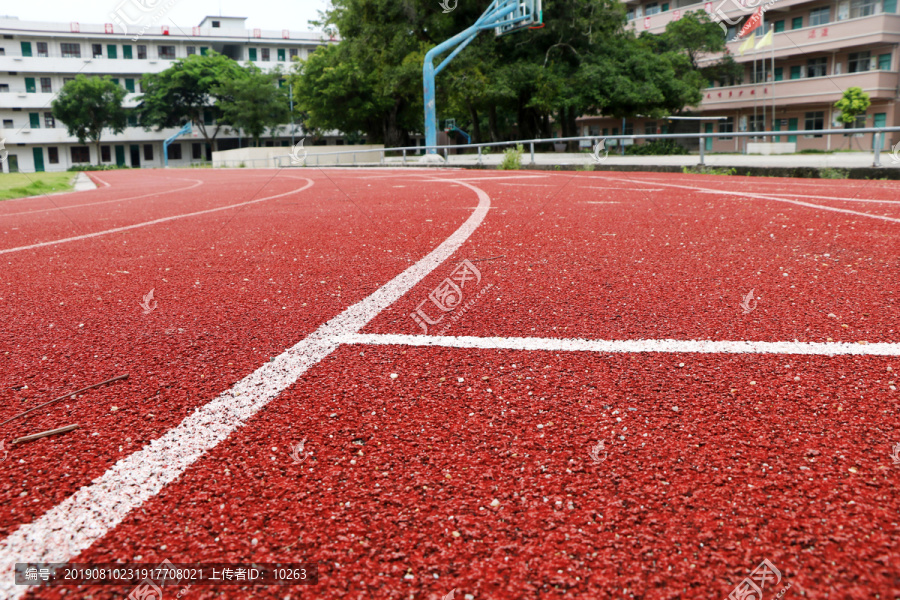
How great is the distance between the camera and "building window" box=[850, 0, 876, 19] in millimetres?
39719

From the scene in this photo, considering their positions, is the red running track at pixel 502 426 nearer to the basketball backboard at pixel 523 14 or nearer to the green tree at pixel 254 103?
the basketball backboard at pixel 523 14

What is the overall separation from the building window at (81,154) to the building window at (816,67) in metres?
69.2

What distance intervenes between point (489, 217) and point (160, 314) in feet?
14.0

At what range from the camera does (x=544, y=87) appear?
30438 millimetres

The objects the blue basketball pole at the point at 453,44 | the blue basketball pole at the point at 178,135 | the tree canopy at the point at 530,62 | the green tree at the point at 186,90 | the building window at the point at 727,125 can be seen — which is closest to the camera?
the blue basketball pole at the point at 453,44

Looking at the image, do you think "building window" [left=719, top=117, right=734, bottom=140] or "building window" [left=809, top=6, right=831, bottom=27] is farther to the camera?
"building window" [left=719, top=117, right=734, bottom=140]

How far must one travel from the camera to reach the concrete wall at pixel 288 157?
42.1 metres

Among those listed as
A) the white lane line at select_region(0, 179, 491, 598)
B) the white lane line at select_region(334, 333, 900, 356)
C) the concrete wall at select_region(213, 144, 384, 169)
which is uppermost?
the concrete wall at select_region(213, 144, 384, 169)

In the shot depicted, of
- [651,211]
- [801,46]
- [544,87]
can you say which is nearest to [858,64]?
[801,46]

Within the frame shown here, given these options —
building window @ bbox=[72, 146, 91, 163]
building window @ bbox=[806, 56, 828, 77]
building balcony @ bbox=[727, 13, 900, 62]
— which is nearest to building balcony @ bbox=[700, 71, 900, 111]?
building window @ bbox=[806, 56, 828, 77]

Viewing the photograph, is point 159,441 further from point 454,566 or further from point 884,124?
point 884,124

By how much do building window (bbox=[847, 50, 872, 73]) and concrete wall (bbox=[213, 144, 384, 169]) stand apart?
2928 centimetres

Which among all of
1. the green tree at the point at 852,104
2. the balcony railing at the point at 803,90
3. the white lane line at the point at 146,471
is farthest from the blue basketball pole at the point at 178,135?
the white lane line at the point at 146,471

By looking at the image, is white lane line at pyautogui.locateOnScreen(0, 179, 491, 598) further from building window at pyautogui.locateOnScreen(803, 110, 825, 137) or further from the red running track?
building window at pyautogui.locateOnScreen(803, 110, 825, 137)
